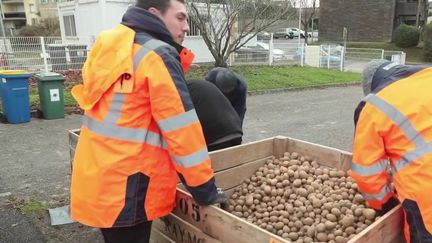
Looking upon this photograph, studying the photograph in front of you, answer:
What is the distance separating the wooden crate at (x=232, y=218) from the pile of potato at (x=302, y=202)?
0.33ft

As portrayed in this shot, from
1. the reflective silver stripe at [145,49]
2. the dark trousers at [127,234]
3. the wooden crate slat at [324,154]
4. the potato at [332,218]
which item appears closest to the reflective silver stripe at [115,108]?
the reflective silver stripe at [145,49]

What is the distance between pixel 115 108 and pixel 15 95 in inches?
283

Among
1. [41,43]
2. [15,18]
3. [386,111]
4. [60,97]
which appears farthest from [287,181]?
[15,18]

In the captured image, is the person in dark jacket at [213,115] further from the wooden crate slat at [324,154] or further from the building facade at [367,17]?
the building facade at [367,17]

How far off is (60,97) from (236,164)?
655 cm

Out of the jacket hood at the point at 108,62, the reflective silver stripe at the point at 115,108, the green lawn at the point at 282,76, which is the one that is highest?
the jacket hood at the point at 108,62

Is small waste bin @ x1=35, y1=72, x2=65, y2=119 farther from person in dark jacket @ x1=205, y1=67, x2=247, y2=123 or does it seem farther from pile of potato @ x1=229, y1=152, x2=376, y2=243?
pile of potato @ x1=229, y1=152, x2=376, y2=243

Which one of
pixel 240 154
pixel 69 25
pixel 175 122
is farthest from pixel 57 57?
pixel 175 122

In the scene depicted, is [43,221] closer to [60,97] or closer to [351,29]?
[60,97]

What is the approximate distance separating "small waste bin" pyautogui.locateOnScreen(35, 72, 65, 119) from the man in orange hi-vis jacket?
7.03 metres

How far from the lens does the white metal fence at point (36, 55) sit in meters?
11.6

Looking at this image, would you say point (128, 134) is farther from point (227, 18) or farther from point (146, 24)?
point (227, 18)

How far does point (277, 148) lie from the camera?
3.72 metres

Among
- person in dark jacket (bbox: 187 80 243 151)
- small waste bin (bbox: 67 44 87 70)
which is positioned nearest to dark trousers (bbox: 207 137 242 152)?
person in dark jacket (bbox: 187 80 243 151)
